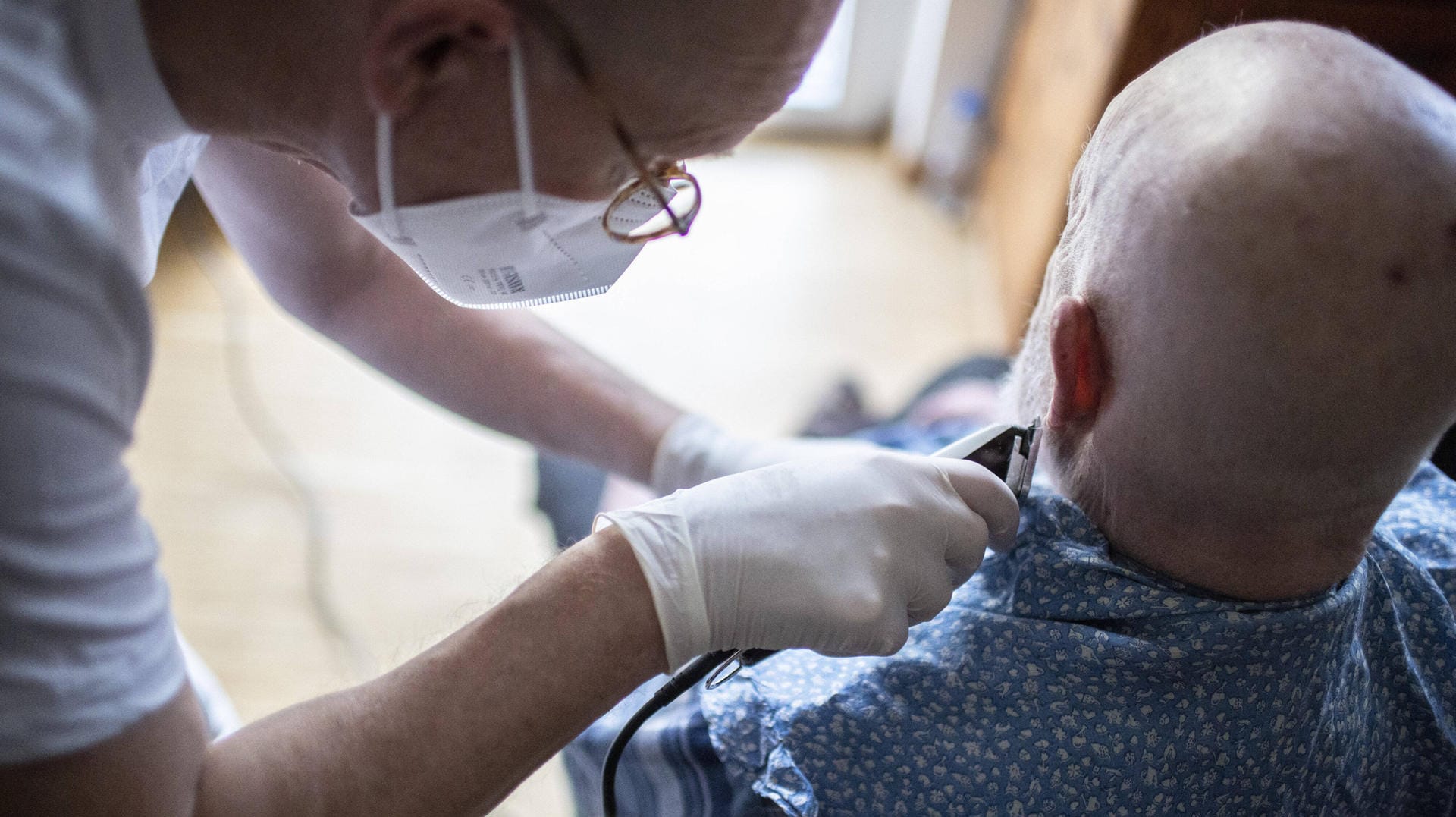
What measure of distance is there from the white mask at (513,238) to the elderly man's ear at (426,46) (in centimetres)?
2

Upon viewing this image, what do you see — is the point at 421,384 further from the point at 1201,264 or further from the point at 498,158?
the point at 1201,264

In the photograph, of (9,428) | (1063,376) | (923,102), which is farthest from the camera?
(923,102)

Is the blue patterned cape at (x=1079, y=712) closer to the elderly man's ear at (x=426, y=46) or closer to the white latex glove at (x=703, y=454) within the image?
the white latex glove at (x=703, y=454)

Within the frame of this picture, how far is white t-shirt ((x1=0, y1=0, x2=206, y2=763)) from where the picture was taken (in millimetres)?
631

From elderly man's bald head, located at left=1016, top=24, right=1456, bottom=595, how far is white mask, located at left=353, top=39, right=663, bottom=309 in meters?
0.38

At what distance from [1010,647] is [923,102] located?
6.22 ft

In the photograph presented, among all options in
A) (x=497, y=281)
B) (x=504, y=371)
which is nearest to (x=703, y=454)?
(x=504, y=371)

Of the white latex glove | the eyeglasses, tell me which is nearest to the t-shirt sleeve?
the eyeglasses

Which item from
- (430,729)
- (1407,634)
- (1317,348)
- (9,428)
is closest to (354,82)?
(9,428)

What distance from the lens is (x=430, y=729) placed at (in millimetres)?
773

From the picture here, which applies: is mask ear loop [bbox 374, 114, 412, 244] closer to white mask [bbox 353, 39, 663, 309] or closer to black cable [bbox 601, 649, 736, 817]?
white mask [bbox 353, 39, 663, 309]


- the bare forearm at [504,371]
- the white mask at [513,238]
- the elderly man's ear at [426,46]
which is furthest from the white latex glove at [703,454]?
the elderly man's ear at [426,46]

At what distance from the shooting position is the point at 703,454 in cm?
124

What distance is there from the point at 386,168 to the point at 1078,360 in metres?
0.54
